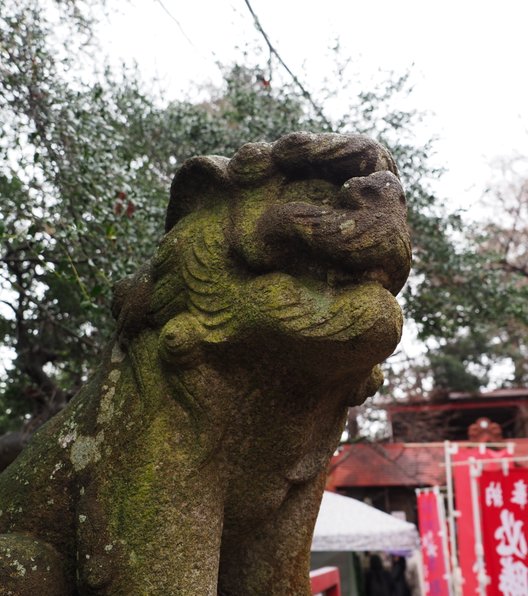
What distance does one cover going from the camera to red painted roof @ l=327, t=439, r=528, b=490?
405 inches

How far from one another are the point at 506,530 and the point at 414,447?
582 centimetres

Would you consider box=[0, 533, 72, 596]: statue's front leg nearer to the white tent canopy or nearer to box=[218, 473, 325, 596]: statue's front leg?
box=[218, 473, 325, 596]: statue's front leg

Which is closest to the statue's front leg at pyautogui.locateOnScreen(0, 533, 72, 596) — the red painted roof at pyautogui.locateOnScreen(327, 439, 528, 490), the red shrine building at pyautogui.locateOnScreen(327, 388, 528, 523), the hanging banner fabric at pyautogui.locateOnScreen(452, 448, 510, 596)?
the hanging banner fabric at pyautogui.locateOnScreen(452, 448, 510, 596)

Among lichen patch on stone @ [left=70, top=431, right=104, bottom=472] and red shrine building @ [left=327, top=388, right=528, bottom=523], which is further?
red shrine building @ [left=327, top=388, right=528, bottom=523]

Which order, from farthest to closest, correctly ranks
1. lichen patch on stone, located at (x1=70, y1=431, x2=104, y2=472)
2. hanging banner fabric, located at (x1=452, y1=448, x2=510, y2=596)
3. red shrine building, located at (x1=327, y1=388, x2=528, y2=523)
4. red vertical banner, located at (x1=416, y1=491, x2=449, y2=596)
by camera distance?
1. red shrine building, located at (x1=327, y1=388, x2=528, y2=523)
2. red vertical banner, located at (x1=416, y1=491, x2=449, y2=596)
3. hanging banner fabric, located at (x1=452, y1=448, x2=510, y2=596)
4. lichen patch on stone, located at (x1=70, y1=431, x2=104, y2=472)

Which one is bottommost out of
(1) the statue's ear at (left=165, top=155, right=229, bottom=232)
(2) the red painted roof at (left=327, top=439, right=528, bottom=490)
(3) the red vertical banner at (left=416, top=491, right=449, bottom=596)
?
(3) the red vertical banner at (left=416, top=491, right=449, bottom=596)

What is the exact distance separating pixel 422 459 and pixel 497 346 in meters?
3.88

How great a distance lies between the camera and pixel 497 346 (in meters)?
13.1

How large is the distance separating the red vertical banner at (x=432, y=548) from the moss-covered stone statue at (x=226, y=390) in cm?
507

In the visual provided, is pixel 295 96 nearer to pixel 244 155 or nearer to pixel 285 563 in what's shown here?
pixel 244 155

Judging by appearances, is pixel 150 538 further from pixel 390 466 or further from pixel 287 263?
pixel 390 466

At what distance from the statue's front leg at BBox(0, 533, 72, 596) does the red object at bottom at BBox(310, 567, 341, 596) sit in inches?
73.4

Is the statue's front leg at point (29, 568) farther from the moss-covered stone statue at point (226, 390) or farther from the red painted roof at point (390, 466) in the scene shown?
the red painted roof at point (390, 466)

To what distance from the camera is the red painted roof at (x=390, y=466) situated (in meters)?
10.3
